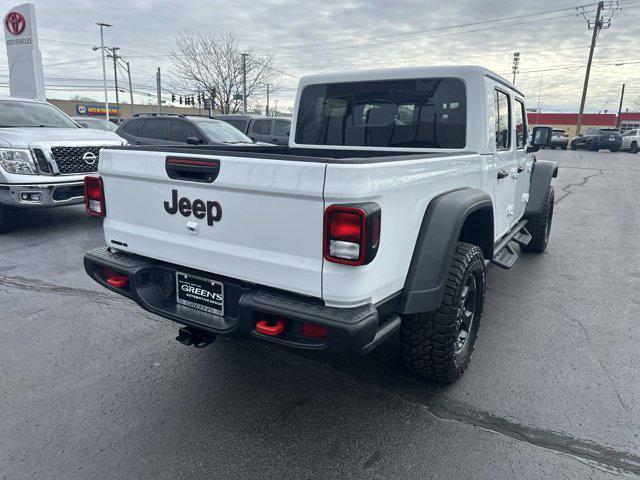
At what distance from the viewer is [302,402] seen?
2.88m

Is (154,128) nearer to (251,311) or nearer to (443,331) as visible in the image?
(251,311)

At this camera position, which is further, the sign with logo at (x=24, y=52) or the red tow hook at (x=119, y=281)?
the sign with logo at (x=24, y=52)

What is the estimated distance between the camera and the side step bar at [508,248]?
4.07 metres

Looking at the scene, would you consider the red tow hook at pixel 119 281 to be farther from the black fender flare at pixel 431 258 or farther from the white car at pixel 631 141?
the white car at pixel 631 141

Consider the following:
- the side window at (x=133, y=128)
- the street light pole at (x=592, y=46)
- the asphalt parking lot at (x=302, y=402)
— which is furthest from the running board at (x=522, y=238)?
the street light pole at (x=592, y=46)

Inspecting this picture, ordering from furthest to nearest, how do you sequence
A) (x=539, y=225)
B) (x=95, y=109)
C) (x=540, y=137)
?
(x=95, y=109) → (x=539, y=225) → (x=540, y=137)

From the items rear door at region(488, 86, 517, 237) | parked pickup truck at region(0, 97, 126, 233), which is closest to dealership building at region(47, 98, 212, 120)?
parked pickup truck at region(0, 97, 126, 233)

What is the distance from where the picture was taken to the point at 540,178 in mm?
5758

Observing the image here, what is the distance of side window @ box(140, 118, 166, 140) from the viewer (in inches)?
397

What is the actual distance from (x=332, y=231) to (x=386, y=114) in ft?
6.76

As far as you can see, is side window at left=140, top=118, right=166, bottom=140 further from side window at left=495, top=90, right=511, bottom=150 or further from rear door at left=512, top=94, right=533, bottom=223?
side window at left=495, top=90, right=511, bottom=150

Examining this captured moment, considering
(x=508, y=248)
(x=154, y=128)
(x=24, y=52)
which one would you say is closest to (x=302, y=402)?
(x=508, y=248)

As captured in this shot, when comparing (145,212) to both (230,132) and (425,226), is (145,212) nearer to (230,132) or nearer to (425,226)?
(425,226)

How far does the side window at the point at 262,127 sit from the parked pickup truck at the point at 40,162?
243 inches
